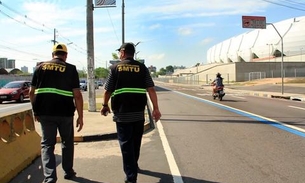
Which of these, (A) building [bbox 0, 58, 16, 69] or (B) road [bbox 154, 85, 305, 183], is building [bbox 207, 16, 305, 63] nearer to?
(B) road [bbox 154, 85, 305, 183]

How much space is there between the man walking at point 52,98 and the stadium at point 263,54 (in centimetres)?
3239

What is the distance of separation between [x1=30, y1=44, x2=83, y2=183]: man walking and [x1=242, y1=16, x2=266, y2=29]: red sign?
109 feet

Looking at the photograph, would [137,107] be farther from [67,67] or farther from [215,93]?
[215,93]

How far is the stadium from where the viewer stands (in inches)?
3008

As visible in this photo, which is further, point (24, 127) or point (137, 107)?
point (24, 127)

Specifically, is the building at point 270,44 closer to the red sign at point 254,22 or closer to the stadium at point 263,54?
the stadium at point 263,54

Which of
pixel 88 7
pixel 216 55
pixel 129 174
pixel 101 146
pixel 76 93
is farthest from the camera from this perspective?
pixel 216 55

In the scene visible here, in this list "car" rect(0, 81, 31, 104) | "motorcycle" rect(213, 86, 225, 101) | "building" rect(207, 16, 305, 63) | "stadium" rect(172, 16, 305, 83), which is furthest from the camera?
"building" rect(207, 16, 305, 63)

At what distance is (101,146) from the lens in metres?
8.55

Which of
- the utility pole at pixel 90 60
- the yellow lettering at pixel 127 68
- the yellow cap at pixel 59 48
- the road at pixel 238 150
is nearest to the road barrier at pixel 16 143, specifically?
the yellow cap at pixel 59 48

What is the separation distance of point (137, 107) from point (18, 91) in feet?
73.7

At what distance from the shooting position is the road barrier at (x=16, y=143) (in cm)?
546

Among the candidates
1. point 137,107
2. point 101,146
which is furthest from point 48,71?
point 101,146

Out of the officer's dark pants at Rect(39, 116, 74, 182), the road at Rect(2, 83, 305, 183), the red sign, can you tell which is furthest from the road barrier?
the red sign
